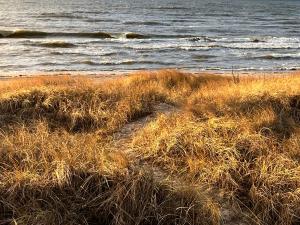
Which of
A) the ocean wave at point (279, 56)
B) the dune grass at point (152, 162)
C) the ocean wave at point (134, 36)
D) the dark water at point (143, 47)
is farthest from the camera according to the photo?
the ocean wave at point (134, 36)

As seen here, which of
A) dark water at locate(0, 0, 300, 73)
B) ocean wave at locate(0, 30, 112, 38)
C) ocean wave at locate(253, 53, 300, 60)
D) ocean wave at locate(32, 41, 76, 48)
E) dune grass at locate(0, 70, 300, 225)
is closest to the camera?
dune grass at locate(0, 70, 300, 225)

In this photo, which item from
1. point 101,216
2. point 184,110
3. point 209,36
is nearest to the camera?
point 101,216

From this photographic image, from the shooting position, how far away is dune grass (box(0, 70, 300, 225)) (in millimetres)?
5504

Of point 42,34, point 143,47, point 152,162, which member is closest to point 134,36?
point 42,34

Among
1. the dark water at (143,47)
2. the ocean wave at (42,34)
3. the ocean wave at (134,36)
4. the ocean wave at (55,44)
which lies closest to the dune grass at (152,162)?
the dark water at (143,47)

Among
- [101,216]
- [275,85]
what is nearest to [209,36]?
[275,85]

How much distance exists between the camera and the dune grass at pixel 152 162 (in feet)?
18.1

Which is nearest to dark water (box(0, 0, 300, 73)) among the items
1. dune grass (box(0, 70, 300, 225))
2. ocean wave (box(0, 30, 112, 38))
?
ocean wave (box(0, 30, 112, 38))

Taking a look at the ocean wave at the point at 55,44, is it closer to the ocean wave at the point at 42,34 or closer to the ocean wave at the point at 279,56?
the ocean wave at the point at 42,34

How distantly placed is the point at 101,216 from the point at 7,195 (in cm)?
117

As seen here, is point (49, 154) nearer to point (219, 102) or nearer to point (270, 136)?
point (270, 136)

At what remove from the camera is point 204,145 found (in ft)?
23.2

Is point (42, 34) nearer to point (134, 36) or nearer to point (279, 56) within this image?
point (134, 36)

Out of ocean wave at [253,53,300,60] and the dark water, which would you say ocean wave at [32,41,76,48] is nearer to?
the dark water
